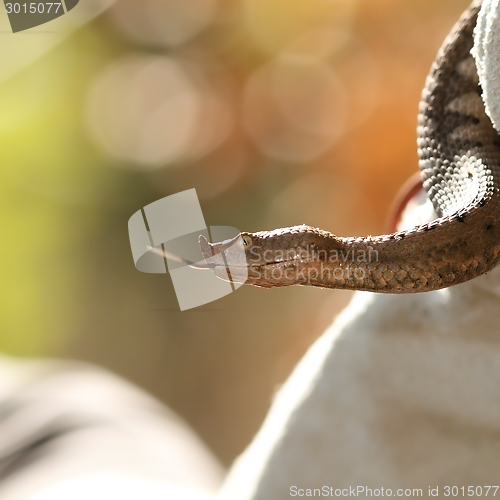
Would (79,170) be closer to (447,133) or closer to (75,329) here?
(75,329)

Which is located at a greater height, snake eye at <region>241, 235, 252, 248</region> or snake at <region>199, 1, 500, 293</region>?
snake eye at <region>241, 235, 252, 248</region>

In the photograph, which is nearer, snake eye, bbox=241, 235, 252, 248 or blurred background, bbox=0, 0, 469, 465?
snake eye, bbox=241, 235, 252, 248

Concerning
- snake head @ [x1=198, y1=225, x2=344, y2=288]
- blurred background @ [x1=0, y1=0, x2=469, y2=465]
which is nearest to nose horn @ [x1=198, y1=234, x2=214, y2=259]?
snake head @ [x1=198, y1=225, x2=344, y2=288]

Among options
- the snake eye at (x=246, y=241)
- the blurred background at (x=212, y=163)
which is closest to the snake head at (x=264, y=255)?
the snake eye at (x=246, y=241)

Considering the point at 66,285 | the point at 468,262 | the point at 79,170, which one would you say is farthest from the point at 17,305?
the point at 468,262

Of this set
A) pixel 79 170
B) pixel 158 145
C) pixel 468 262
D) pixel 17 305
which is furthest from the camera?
pixel 158 145

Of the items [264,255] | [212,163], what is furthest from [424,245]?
[212,163]

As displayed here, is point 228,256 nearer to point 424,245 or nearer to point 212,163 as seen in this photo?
point 424,245

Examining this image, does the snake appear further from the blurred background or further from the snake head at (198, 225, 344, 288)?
the blurred background
